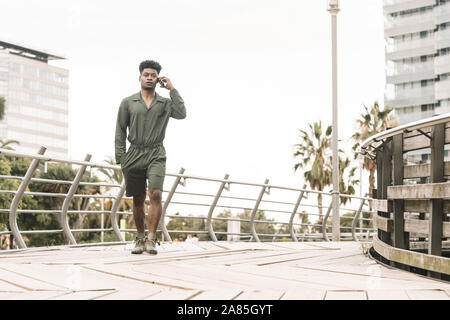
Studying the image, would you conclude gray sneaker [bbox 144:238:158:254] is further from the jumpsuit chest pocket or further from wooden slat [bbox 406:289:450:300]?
wooden slat [bbox 406:289:450:300]

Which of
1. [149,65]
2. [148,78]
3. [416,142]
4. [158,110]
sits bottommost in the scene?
[416,142]

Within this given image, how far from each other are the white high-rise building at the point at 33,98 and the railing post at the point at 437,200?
5074 inches

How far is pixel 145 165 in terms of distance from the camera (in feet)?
18.9

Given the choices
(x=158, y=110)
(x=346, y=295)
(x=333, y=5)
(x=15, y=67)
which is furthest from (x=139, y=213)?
(x=15, y=67)

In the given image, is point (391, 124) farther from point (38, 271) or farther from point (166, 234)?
point (38, 271)

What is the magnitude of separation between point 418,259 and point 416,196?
1.44ft

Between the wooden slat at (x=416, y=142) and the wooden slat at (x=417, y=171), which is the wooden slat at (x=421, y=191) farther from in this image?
the wooden slat at (x=416, y=142)

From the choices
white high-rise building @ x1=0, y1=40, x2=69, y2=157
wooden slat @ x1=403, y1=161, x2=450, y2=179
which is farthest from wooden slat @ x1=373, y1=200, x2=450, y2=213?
white high-rise building @ x1=0, y1=40, x2=69, y2=157

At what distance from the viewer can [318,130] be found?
43.7 m

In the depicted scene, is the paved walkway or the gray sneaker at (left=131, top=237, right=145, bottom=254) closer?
the paved walkway

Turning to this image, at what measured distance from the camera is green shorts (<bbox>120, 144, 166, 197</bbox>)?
5734 millimetres

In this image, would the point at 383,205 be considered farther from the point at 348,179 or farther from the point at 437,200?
the point at 348,179

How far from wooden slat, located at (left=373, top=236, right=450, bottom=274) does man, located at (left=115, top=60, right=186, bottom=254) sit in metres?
1.98

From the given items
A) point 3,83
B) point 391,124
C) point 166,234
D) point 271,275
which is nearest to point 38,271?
point 271,275
